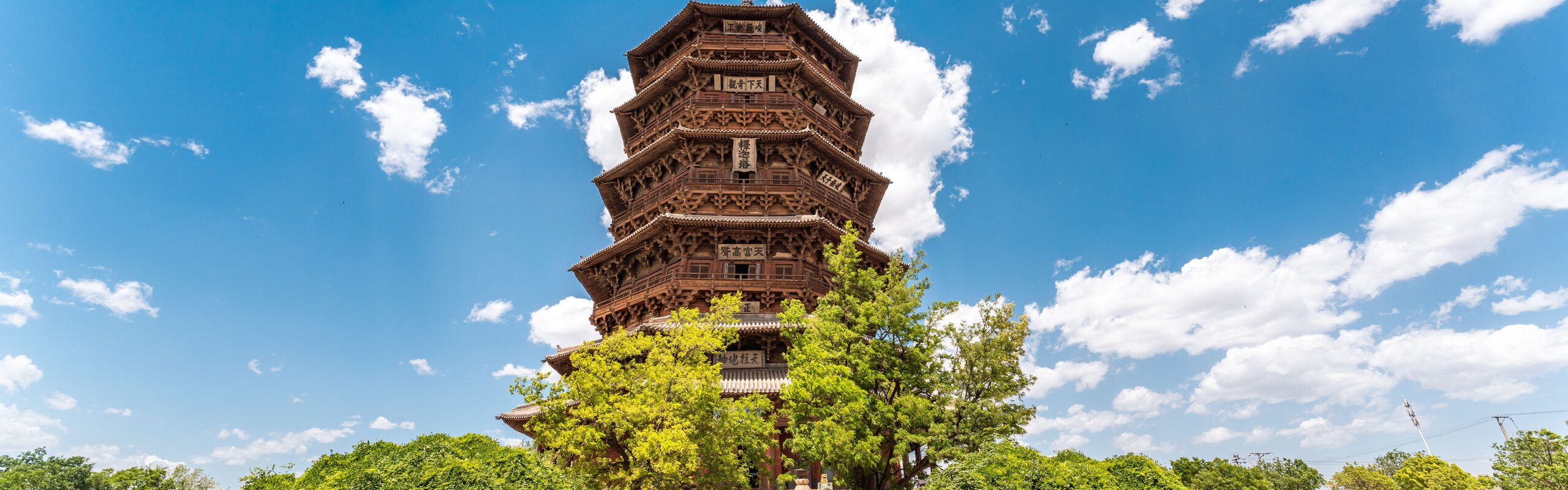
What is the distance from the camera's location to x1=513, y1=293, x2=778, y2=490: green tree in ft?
42.4

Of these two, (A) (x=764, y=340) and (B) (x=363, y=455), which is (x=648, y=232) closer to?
(A) (x=764, y=340)

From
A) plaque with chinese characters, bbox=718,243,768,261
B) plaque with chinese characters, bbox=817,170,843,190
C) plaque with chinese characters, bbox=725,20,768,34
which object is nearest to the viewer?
plaque with chinese characters, bbox=718,243,768,261

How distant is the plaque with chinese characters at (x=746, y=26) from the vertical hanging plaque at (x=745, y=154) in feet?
22.8

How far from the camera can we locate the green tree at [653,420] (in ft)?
42.4

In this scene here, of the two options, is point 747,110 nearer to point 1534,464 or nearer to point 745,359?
point 745,359

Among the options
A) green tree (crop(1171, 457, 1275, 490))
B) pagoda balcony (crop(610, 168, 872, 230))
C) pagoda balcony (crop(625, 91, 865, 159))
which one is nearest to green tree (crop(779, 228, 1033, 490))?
pagoda balcony (crop(610, 168, 872, 230))

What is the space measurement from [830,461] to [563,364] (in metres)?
12.5

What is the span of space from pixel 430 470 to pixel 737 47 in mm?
21294

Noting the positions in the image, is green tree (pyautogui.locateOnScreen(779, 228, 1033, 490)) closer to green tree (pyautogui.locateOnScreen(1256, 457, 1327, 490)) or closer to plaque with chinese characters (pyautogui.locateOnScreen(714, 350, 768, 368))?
plaque with chinese characters (pyautogui.locateOnScreen(714, 350, 768, 368))

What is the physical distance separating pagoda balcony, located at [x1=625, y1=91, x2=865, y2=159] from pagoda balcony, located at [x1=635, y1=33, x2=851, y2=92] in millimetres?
2067

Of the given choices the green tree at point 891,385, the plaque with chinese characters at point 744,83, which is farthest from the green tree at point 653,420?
the plaque with chinese characters at point 744,83

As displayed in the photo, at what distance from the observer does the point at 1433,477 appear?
102 feet

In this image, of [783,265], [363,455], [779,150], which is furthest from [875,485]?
[779,150]

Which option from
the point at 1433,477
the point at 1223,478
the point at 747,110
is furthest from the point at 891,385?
the point at 1433,477
